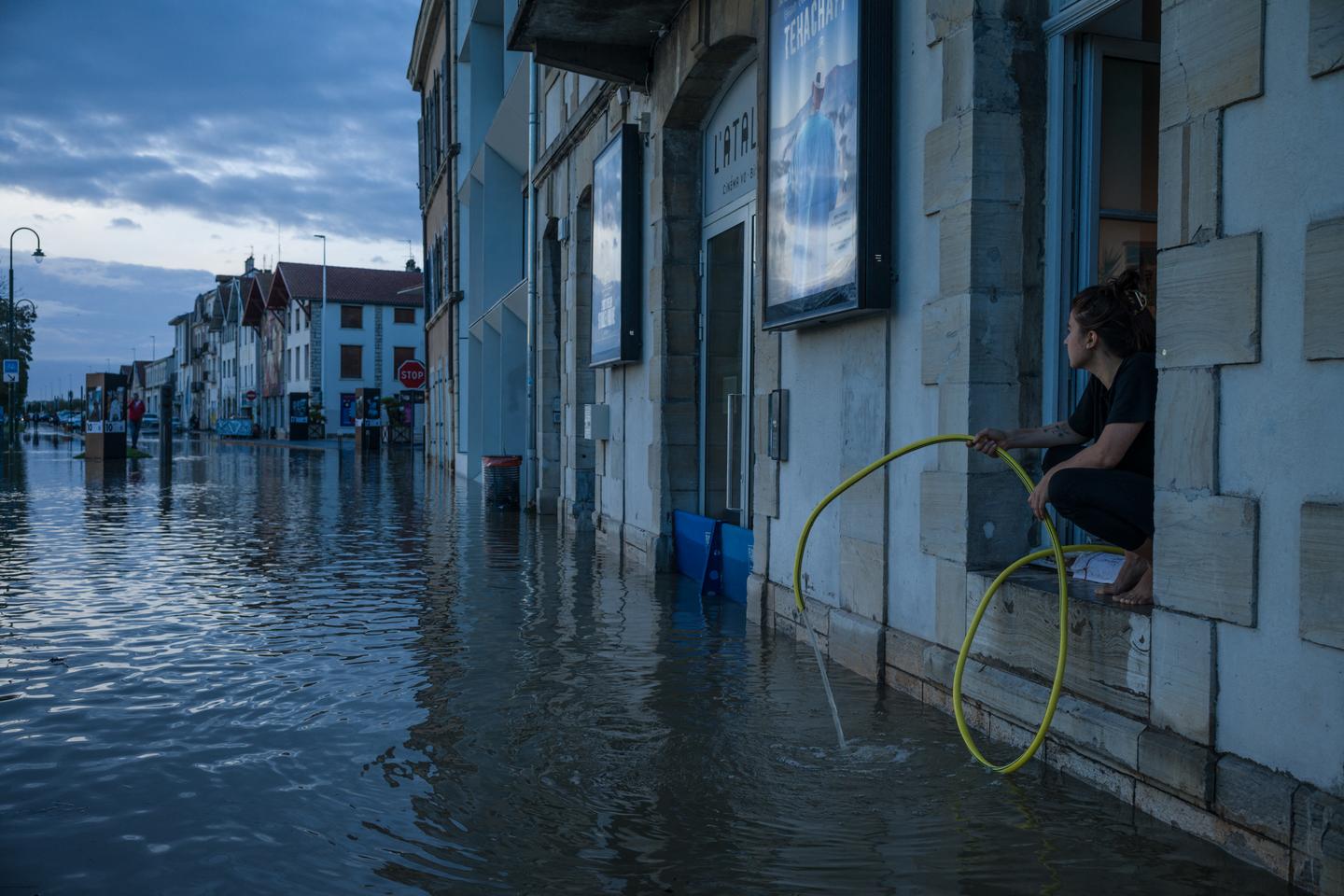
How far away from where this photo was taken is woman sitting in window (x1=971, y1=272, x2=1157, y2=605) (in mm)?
4582

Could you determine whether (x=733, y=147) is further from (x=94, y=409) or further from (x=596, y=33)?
(x=94, y=409)

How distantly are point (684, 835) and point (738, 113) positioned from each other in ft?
24.8

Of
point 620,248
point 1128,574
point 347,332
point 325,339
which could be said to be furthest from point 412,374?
point 347,332

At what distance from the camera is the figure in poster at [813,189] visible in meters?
7.10

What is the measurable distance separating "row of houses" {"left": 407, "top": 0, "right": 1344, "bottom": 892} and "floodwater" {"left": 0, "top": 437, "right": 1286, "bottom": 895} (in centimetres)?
40

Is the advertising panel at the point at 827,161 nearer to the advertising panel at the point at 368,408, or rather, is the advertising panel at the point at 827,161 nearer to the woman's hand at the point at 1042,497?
the woman's hand at the point at 1042,497

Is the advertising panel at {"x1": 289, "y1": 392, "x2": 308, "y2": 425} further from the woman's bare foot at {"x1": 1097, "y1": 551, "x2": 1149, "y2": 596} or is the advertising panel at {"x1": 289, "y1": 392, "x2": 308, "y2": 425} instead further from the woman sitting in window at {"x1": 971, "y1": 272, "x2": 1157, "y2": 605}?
the woman's bare foot at {"x1": 1097, "y1": 551, "x2": 1149, "y2": 596}

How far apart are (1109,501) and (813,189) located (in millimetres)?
3398

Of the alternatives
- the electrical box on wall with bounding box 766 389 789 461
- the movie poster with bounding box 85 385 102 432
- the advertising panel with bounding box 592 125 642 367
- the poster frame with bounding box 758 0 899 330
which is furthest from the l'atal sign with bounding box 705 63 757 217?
the movie poster with bounding box 85 385 102 432

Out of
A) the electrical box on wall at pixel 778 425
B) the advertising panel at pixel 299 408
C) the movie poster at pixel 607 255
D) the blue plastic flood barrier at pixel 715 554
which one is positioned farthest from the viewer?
the advertising panel at pixel 299 408

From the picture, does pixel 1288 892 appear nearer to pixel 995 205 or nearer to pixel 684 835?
pixel 684 835

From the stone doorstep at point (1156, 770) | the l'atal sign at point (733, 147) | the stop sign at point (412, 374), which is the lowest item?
the stone doorstep at point (1156, 770)

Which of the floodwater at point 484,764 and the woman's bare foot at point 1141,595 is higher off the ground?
the woman's bare foot at point 1141,595

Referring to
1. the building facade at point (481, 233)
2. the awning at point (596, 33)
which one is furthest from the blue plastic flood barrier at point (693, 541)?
the building facade at point (481, 233)
